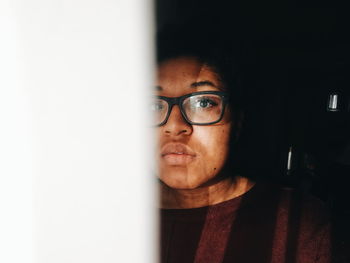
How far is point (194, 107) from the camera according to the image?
652 mm

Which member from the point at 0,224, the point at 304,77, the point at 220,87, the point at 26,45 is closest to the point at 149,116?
Answer: the point at 220,87

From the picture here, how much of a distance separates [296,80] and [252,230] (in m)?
0.57

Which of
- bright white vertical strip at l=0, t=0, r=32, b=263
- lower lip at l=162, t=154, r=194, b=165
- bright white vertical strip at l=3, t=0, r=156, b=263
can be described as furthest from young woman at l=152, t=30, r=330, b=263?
bright white vertical strip at l=0, t=0, r=32, b=263

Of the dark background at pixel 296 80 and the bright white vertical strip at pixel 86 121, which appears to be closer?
the bright white vertical strip at pixel 86 121

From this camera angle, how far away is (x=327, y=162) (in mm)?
A: 748

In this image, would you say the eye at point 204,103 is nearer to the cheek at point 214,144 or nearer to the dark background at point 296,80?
the cheek at point 214,144

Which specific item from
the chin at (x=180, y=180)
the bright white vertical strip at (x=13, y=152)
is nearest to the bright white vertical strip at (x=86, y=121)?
the bright white vertical strip at (x=13, y=152)

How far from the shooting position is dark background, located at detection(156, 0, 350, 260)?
0.68m

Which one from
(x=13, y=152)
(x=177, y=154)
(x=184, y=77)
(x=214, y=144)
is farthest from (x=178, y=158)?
(x=13, y=152)

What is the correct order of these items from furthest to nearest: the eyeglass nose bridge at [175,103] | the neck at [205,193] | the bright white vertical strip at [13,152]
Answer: the neck at [205,193] < the eyeglass nose bridge at [175,103] < the bright white vertical strip at [13,152]

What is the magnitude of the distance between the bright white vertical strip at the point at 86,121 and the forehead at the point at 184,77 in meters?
0.08

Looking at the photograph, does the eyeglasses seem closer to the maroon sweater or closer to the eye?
the eye

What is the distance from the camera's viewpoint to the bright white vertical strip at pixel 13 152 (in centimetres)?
49

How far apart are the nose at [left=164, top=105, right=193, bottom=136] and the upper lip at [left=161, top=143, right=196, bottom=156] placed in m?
0.04
